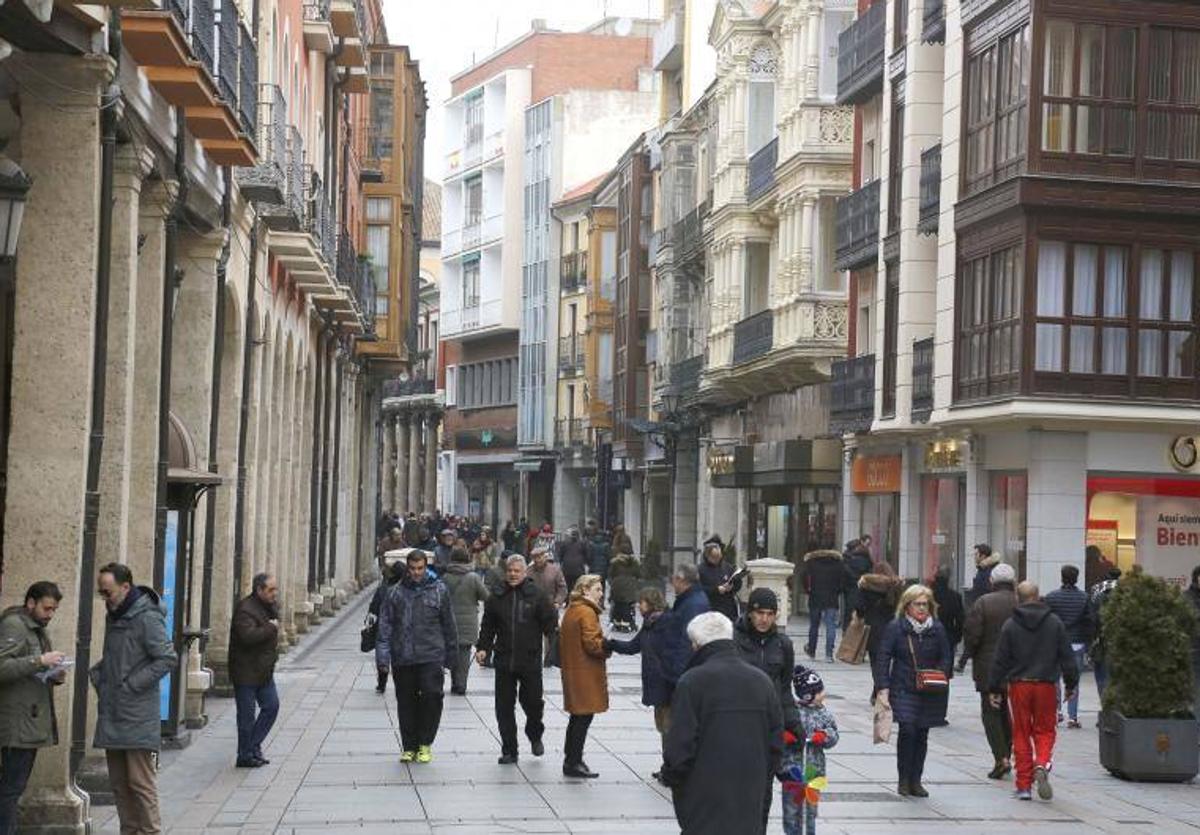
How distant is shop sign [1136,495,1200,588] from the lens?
35.0 metres

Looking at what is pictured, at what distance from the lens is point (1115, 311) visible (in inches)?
1326

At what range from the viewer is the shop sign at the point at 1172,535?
115ft

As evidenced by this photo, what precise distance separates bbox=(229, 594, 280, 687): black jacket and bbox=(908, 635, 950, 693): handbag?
4979 mm

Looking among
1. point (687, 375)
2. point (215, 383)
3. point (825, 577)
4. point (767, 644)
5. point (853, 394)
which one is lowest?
point (825, 577)

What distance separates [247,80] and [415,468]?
7921 cm

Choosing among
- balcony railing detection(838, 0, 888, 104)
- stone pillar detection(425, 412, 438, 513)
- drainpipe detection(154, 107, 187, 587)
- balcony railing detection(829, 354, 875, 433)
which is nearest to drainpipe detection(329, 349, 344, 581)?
balcony railing detection(829, 354, 875, 433)

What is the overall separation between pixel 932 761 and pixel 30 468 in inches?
360

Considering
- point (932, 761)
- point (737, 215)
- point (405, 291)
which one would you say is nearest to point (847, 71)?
point (737, 215)

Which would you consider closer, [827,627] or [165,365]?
[165,365]

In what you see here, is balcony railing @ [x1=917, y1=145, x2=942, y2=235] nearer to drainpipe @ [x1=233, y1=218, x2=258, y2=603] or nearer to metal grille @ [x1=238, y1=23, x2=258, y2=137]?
drainpipe @ [x1=233, y1=218, x2=258, y2=603]

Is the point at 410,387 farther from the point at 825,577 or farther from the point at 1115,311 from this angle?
the point at 1115,311

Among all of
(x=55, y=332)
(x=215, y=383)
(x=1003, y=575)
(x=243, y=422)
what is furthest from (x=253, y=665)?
(x=243, y=422)

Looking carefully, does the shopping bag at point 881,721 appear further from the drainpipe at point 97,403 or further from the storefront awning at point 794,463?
the storefront awning at point 794,463

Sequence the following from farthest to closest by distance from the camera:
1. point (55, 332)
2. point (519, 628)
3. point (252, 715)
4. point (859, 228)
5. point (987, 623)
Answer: point (859, 228), point (987, 623), point (519, 628), point (252, 715), point (55, 332)
